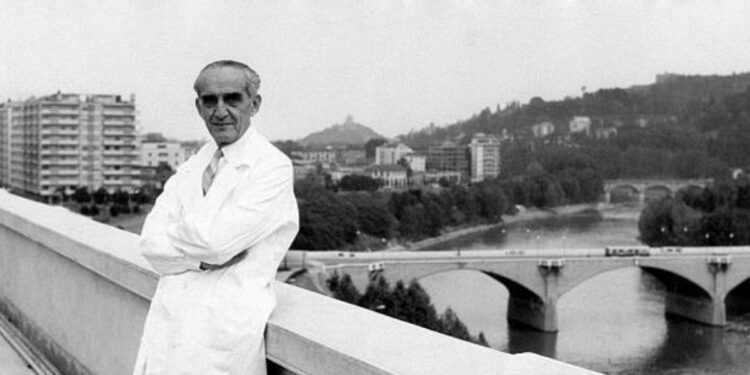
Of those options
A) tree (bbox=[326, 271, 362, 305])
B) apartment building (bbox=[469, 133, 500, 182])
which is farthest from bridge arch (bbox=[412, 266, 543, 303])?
apartment building (bbox=[469, 133, 500, 182])

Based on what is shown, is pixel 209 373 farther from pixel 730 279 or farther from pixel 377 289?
pixel 730 279

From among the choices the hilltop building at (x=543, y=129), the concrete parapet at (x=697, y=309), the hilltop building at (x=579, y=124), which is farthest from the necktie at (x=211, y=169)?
the hilltop building at (x=579, y=124)

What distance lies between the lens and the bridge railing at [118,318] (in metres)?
1.54

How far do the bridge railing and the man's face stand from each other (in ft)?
1.06

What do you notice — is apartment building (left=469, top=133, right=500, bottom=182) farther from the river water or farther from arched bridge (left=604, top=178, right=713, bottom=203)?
the river water

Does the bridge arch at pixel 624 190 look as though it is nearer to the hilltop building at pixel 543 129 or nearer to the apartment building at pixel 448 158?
the apartment building at pixel 448 158

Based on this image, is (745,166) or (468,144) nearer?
(745,166)

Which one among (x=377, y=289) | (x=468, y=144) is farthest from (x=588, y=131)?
(x=377, y=289)

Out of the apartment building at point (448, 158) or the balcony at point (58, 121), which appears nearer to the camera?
the balcony at point (58, 121)

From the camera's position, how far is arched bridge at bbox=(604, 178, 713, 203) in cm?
7894

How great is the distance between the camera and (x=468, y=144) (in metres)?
96.4

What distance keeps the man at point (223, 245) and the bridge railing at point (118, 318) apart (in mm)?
86

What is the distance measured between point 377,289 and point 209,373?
103 ft

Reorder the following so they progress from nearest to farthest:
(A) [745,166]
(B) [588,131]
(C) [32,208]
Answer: (C) [32,208] < (A) [745,166] < (B) [588,131]
